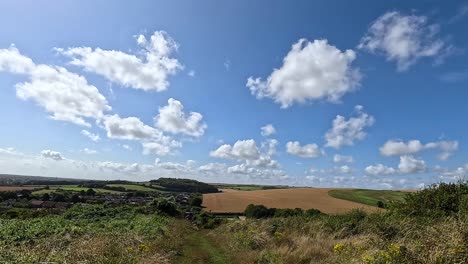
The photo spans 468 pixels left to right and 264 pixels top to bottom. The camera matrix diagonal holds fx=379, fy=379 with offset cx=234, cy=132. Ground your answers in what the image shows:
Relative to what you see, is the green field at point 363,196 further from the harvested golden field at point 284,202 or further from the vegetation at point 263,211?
the vegetation at point 263,211

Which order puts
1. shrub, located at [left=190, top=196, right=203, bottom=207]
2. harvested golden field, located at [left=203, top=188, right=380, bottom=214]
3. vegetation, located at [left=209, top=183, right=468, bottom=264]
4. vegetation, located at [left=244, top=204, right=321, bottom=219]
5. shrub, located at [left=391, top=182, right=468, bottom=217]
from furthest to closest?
shrub, located at [left=190, top=196, right=203, bottom=207], harvested golden field, located at [left=203, top=188, right=380, bottom=214], vegetation, located at [left=244, top=204, right=321, bottom=219], shrub, located at [left=391, top=182, right=468, bottom=217], vegetation, located at [left=209, top=183, right=468, bottom=264]

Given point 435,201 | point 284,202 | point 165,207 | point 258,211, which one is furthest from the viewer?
point 284,202

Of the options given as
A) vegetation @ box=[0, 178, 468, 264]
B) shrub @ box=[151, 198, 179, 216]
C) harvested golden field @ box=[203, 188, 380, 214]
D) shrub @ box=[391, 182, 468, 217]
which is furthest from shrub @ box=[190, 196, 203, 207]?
shrub @ box=[391, 182, 468, 217]

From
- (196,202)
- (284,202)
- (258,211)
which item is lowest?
(258,211)

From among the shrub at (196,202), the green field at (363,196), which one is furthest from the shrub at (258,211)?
the green field at (363,196)

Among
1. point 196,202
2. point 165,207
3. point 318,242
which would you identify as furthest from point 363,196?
point 318,242

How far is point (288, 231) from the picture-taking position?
2248cm

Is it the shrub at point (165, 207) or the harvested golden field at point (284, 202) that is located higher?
the harvested golden field at point (284, 202)

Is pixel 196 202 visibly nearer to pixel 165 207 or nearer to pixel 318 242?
pixel 165 207

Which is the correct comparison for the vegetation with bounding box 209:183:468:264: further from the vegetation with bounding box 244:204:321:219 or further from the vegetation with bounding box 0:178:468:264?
the vegetation with bounding box 244:204:321:219

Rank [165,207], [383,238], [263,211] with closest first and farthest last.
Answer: [383,238] < [165,207] < [263,211]

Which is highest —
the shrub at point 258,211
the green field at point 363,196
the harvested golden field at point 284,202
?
the green field at point 363,196

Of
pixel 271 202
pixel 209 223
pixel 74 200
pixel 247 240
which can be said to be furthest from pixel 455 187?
pixel 74 200

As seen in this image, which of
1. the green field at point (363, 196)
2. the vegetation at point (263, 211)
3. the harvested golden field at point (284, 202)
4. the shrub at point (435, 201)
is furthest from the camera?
the green field at point (363, 196)
